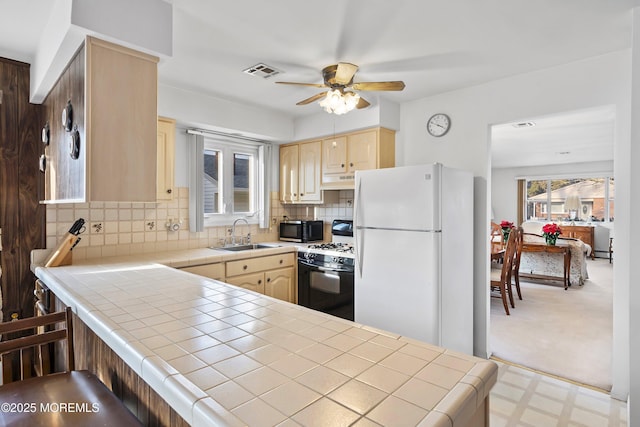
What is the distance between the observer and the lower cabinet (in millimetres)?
3068

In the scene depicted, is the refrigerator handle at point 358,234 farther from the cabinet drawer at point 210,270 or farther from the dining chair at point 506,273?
the dining chair at point 506,273

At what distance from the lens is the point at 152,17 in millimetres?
1705

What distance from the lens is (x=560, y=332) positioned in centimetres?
350

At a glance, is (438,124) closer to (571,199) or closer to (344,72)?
(344,72)

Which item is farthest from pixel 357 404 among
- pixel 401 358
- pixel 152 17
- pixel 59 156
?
pixel 59 156

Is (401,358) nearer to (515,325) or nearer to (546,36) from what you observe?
(546,36)

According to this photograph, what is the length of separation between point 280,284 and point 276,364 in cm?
252

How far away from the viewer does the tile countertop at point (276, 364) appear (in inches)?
29.1

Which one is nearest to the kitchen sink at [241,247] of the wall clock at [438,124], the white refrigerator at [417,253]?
the white refrigerator at [417,253]

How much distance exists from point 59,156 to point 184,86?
125 cm

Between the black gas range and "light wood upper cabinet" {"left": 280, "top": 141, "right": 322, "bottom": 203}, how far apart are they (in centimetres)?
70

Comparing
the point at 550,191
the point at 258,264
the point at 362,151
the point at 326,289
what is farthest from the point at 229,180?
the point at 550,191

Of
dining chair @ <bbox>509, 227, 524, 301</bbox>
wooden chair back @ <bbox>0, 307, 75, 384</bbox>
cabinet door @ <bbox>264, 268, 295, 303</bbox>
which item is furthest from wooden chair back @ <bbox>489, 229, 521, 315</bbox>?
wooden chair back @ <bbox>0, 307, 75, 384</bbox>

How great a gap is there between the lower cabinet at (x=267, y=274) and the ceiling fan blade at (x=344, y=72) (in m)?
1.72
